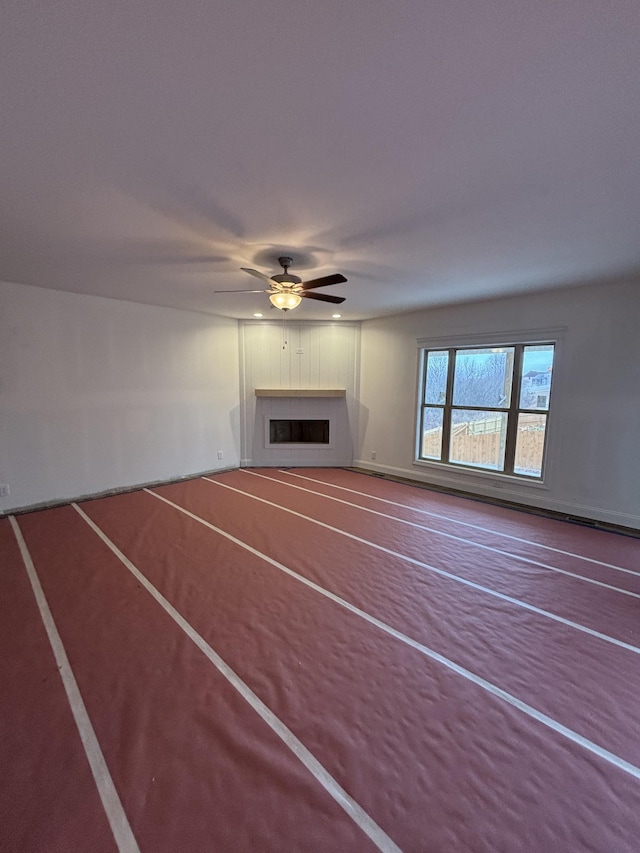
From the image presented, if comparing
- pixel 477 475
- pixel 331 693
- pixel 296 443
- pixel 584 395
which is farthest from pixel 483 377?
pixel 331 693

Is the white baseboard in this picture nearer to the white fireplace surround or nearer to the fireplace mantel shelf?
the white fireplace surround

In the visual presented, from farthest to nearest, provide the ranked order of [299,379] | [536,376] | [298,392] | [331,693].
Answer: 1. [299,379]
2. [298,392]
3. [536,376]
4. [331,693]

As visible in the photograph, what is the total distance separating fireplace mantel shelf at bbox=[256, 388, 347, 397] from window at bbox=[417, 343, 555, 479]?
4.84ft

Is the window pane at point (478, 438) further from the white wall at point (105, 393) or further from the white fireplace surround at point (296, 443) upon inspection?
the white wall at point (105, 393)

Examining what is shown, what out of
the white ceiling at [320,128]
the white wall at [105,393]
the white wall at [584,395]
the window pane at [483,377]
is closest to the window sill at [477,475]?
the white wall at [584,395]

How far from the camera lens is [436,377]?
17.8 ft

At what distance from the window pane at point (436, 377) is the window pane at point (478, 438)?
1.14 feet

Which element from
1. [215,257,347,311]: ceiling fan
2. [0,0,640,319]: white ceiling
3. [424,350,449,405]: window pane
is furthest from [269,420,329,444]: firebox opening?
[0,0,640,319]: white ceiling

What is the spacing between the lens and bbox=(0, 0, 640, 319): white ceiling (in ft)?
3.54

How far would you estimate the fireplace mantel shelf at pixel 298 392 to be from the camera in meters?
6.00

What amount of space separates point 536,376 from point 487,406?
69 centimetres

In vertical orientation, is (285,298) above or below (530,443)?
above

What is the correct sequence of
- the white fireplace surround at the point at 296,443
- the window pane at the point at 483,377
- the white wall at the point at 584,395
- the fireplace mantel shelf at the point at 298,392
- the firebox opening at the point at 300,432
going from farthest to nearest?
the firebox opening at the point at 300,432 < the white fireplace surround at the point at 296,443 < the fireplace mantel shelf at the point at 298,392 < the window pane at the point at 483,377 < the white wall at the point at 584,395

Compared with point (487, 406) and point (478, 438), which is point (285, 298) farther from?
point (478, 438)
